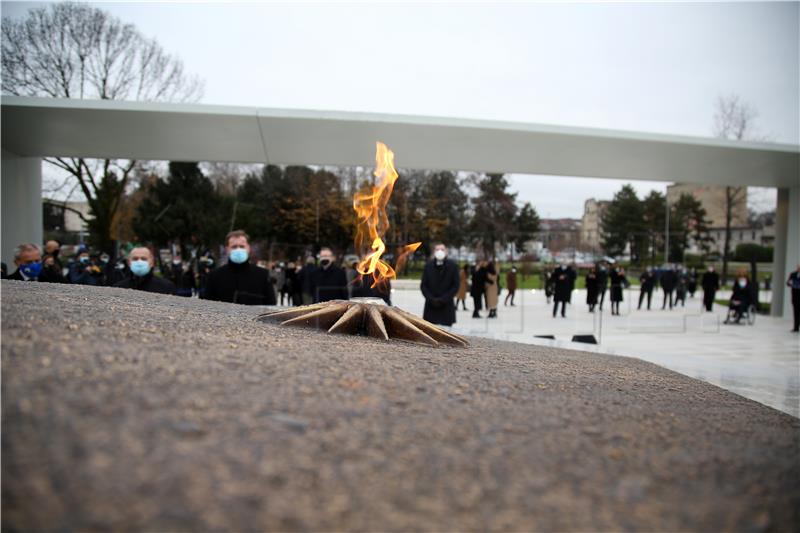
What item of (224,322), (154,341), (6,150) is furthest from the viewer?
(6,150)

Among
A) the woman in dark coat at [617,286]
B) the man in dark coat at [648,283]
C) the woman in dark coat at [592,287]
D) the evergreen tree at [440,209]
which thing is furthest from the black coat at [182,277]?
the man in dark coat at [648,283]

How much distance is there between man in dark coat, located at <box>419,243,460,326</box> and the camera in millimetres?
7496

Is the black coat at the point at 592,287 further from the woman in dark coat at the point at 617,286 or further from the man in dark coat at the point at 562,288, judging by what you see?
the man in dark coat at the point at 562,288

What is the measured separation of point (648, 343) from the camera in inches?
409

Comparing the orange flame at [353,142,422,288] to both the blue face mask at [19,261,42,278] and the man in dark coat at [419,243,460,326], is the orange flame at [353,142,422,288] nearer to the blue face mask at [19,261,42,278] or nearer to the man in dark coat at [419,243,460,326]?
the man in dark coat at [419,243,460,326]

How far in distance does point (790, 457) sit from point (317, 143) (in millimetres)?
10576

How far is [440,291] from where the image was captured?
7.69m

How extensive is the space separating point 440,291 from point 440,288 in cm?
5

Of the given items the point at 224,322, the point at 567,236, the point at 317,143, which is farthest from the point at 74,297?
the point at 567,236

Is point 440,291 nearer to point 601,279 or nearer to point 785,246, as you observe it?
point 601,279

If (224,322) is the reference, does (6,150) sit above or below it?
above

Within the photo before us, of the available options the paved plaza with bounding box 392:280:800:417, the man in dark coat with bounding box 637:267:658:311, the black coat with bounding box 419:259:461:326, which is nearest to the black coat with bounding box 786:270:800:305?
the paved plaza with bounding box 392:280:800:417

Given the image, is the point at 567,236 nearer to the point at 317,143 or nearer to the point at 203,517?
the point at 317,143

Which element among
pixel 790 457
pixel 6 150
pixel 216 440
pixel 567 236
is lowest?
pixel 790 457
